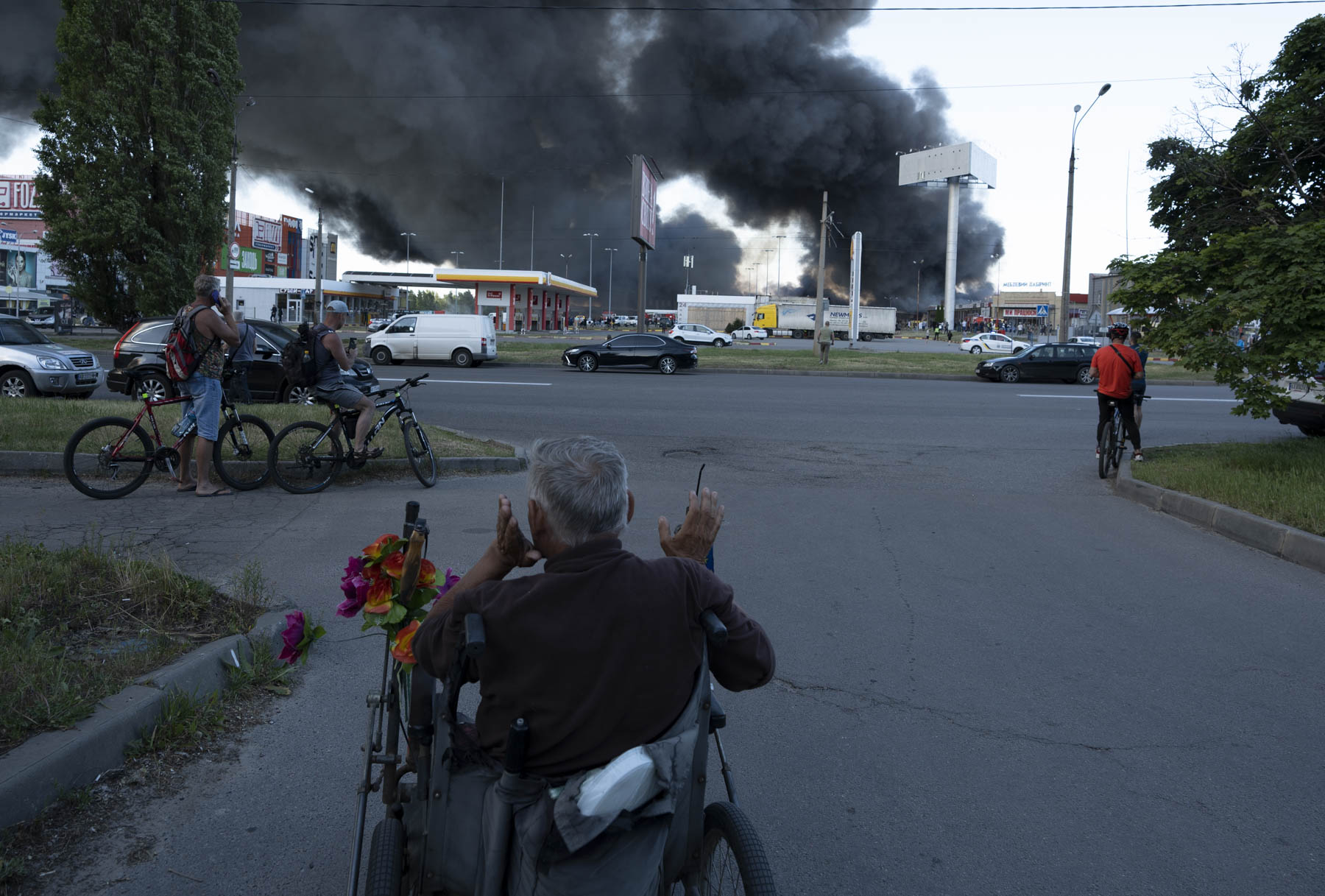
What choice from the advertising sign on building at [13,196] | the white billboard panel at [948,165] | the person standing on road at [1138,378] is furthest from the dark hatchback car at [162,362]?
the white billboard panel at [948,165]

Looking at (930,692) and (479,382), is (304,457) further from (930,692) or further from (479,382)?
(479,382)

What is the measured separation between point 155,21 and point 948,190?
347 ft

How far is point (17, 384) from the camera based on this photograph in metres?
15.6

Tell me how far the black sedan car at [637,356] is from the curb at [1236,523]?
1993 centimetres

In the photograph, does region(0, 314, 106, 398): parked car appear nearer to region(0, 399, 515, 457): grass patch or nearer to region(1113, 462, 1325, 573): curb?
region(0, 399, 515, 457): grass patch

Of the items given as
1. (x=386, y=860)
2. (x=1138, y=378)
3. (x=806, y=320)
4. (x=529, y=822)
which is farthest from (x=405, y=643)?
(x=806, y=320)

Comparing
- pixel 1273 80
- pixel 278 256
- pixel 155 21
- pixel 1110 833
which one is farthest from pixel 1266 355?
pixel 278 256

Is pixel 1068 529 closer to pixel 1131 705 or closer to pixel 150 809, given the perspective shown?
pixel 1131 705

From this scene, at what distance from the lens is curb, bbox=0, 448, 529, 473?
9000 millimetres

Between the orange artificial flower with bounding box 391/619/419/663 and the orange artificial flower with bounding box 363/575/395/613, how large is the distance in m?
0.08

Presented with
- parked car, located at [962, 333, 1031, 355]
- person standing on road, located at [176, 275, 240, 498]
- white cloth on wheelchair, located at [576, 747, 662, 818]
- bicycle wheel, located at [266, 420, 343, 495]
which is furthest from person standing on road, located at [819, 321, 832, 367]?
white cloth on wheelchair, located at [576, 747, 662, 818]

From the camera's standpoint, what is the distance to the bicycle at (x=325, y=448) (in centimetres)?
866

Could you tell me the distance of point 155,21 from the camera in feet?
91.0

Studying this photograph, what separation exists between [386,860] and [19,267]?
74099 mm
